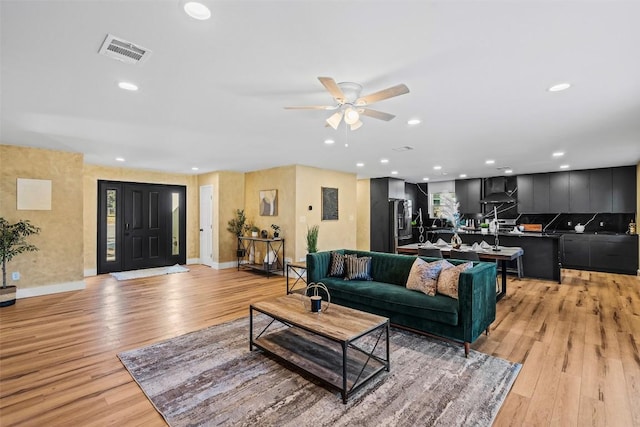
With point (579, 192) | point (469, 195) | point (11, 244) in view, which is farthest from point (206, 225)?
point (579, 192)

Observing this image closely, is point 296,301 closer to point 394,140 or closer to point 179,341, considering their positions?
point 179,341

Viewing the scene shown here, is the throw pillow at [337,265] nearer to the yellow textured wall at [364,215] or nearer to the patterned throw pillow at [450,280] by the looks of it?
the patterned throw pillow at [450,280]

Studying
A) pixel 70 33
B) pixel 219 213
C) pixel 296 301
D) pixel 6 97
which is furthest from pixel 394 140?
pixel 219 213

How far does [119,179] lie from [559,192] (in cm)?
1071

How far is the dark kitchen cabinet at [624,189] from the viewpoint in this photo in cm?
674

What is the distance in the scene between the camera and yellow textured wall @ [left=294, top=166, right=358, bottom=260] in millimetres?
6617

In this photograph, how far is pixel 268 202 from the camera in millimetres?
7148

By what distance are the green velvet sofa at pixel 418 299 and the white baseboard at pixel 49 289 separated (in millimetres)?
4289

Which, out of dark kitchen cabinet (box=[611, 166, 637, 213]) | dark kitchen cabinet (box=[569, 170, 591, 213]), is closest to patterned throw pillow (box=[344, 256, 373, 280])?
dark kitchen cabinet (box=[569, 170, 591, 213])

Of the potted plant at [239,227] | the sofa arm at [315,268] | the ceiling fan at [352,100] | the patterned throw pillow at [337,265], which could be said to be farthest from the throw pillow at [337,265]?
the potted plant at [239,227]

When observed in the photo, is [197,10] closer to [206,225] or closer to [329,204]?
[329,204]

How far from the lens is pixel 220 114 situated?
3.35 metres

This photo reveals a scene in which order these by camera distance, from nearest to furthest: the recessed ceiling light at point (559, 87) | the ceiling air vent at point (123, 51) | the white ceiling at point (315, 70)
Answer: the white ceiling at point (315, 70), the ceiling air vent at point (123, 51), the recessed ceiling light at point (559, 87)

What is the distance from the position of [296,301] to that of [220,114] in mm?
2170
